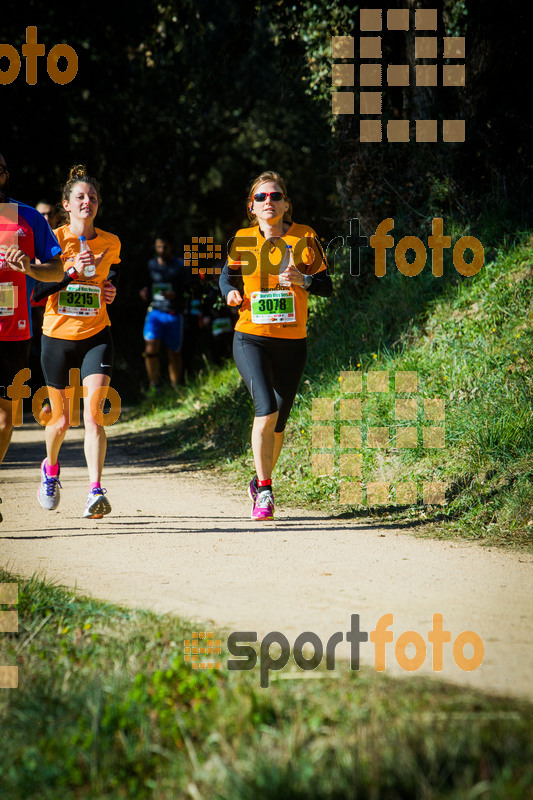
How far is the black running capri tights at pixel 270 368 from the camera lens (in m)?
6.19

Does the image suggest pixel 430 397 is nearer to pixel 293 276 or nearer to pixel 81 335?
pixel 293 276

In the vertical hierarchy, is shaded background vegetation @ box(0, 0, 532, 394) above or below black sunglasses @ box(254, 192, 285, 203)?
above

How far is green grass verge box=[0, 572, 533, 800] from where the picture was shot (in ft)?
7.54

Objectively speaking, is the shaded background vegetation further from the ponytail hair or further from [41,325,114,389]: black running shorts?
[41,325,114,389]: black running shorts

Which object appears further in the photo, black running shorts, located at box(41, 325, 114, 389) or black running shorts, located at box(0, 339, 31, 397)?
black running shorts, located at box(41, 325, 114, 389)

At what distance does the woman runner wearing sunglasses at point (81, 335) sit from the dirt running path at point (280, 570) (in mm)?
323

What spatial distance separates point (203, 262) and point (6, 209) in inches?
262

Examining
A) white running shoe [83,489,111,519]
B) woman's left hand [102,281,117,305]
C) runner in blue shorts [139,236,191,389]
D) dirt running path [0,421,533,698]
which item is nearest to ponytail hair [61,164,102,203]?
woman's left hand [102,281,117,305]

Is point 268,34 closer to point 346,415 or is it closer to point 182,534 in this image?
point 346,415

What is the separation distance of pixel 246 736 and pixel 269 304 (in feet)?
13.1

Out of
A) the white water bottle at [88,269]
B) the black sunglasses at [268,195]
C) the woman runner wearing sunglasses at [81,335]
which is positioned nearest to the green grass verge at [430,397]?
the woman runner wearing sunglasses at [81,335]

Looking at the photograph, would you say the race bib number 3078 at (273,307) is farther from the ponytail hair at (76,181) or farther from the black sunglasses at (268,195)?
the ponytail hair at (76,181)

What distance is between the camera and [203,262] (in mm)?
12367

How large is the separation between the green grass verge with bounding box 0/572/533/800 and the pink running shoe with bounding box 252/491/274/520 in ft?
9.51
